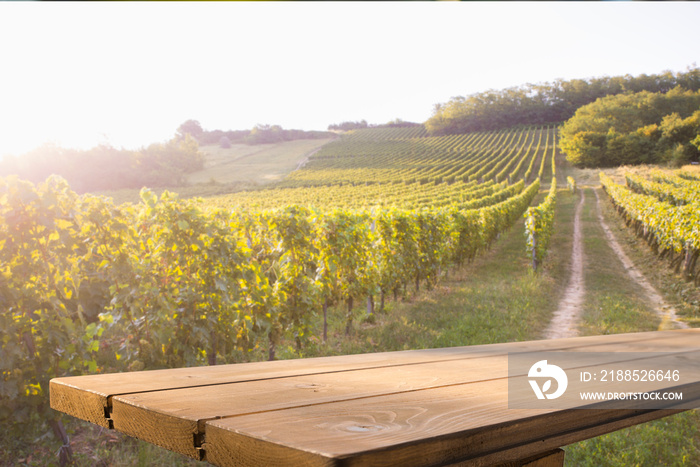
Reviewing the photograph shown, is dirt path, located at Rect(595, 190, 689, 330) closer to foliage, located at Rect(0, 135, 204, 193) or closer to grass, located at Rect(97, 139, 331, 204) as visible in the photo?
grass, located at Rect(97, 139, 331, 204)

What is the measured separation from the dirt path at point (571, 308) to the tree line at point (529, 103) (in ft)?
275

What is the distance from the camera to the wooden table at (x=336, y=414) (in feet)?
2.24

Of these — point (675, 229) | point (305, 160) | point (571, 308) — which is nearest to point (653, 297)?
point (675, 229)

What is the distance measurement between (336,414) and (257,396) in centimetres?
21

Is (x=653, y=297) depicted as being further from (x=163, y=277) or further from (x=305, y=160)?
(x=305, y=160)

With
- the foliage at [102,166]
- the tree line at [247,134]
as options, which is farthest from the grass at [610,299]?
the tree line at [247,134]

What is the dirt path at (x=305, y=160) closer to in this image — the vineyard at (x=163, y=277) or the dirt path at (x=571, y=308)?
the dirt path at (x=571, y=308)

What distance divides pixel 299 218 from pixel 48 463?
3937mm

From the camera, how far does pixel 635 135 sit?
175ft

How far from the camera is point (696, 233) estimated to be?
9.36m

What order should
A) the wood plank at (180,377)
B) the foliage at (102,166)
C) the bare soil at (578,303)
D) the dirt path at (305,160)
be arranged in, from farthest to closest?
the dirt path at (305,160)
the foliage at (102,166)
the bare soil at (578,303)
the wood plank at (180,377)

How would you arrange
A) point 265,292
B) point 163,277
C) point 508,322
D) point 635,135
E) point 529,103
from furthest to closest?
1. point 529,103
2. point 635,135
3. point 508,322
4. point 265,292
5. point 163,277

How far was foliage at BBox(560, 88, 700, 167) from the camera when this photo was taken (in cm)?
5078

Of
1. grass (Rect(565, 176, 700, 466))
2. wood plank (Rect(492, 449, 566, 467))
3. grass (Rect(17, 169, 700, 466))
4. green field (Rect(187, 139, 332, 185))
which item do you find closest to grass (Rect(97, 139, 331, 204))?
green field (Rect(187, 139, 332, 185))
